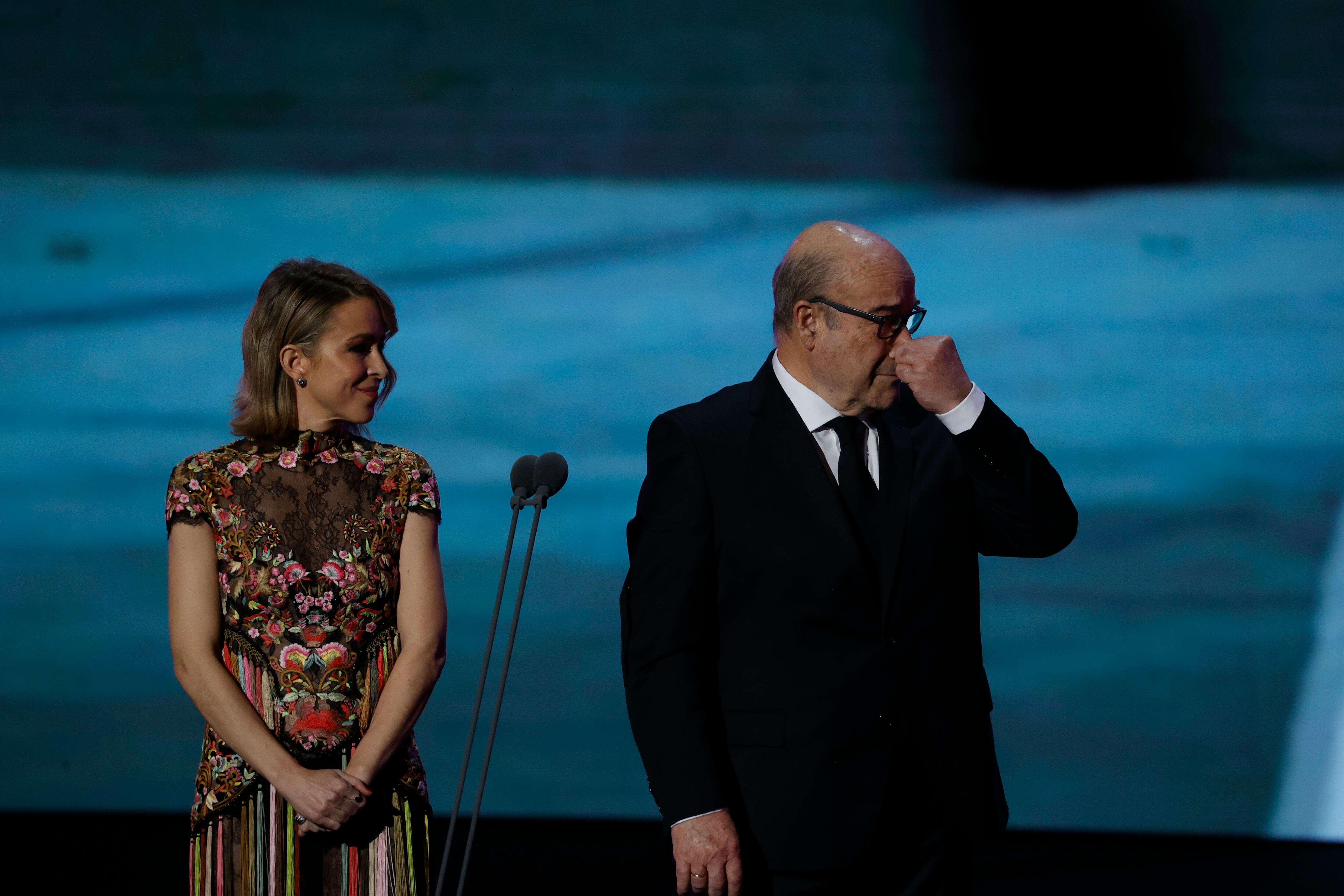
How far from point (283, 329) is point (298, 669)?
499 mm

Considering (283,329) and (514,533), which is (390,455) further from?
(514,533)

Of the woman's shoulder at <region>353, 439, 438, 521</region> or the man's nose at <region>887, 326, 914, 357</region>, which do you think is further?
the woman's shoulder at <region>353, 439, 438, 521</region>

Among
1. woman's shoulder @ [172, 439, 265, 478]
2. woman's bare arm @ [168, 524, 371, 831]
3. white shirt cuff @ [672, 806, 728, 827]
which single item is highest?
woman's shoulder @ [172, 439, 265, 478]

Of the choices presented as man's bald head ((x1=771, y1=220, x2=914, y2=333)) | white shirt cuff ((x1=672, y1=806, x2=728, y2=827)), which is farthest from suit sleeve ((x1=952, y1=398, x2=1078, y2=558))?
white shirt cuff ((x1=672, y1=806, x2=728, y2=827))

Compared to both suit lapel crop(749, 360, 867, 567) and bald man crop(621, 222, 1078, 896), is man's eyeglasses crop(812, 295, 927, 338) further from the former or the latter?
suit lapel crop(749, 360, 867, 567)

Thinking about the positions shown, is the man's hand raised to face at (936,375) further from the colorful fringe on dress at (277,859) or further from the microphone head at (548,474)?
the colorful fringe on dress at (277,859)

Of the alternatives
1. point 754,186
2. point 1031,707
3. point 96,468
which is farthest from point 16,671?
point 1031,707

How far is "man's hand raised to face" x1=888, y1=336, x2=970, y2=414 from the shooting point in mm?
1565

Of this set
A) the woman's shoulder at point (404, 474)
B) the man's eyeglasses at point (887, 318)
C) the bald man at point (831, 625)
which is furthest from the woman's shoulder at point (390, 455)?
the man's eyeglasses at point (887, 318)

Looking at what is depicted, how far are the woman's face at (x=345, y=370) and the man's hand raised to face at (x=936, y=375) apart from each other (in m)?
0.81

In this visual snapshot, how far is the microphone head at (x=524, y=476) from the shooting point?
1.79m

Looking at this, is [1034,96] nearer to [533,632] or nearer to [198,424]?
[533,632]

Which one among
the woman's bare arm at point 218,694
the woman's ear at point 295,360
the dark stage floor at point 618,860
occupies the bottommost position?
the dark stage floor at point 618,860

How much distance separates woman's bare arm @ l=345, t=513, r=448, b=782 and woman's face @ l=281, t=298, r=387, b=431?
19 centimetres
